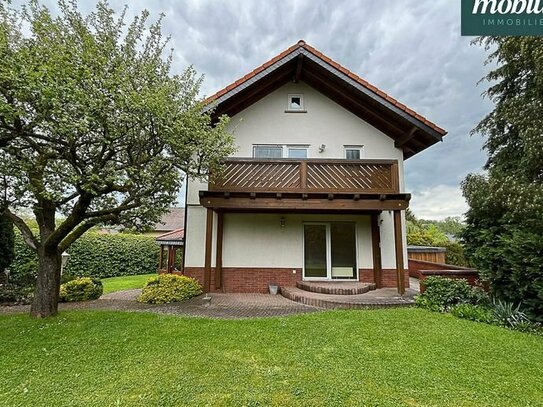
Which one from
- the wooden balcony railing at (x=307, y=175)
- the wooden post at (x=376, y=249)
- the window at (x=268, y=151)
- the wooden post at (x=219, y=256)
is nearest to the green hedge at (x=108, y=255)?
the wooden post at (x=219, y=256)

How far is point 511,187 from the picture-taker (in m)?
8.06

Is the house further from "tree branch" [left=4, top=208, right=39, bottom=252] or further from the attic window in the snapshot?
"tree branch" [left=4, top=208, right=39, bottom=252]

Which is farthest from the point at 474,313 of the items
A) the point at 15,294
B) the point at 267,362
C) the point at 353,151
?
the point at 15,294

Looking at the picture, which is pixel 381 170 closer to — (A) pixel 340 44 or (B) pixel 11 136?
(A) pixel 340 44

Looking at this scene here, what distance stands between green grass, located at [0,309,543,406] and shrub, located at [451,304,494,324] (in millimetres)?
467

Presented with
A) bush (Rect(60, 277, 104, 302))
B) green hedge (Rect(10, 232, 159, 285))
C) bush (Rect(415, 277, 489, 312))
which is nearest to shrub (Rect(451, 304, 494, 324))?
bush (Rect(415, 277, 489, 312))

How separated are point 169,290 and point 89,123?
17.4 ft

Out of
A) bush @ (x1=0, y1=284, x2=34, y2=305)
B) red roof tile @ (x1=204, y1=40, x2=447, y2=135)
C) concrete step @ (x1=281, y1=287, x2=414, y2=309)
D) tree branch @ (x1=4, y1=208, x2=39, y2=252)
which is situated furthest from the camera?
red roof tile @ (x1=204, y1=40, x2=447, y2=135)

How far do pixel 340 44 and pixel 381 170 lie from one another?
24.0 feet

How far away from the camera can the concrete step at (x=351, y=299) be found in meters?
7.79

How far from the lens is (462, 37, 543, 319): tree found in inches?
260

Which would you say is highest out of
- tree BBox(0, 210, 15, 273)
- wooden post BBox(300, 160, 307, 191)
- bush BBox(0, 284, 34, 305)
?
wooden post BBox(300, 160, 307, 191)

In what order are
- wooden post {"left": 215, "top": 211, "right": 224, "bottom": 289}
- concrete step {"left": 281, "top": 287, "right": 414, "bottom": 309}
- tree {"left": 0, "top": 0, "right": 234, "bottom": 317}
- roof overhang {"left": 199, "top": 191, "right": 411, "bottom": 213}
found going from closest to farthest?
tree {"left": 0, "top": 0, "right": 234, "bottom": 317} → concrete step {"left": 281, "top": 287, "right": 414, "bottom": 309} → roof overhang {"left": 199, "top": 191, "right": 411, "bottom": 213} → wooden post {"left": 215, "top": 211, "right": 224, "bottom": 289}

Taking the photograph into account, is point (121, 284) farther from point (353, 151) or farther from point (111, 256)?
point (353, 151)
